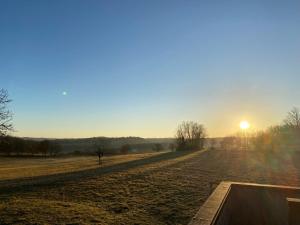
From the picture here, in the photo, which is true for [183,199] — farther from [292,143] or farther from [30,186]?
[292,143]

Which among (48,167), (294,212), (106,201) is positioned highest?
(294,212)

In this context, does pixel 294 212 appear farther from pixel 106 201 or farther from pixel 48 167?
pixel 48 167

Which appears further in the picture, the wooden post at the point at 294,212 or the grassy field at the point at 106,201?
the grassy field at the point at 106,201

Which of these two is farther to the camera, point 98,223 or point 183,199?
point 183,199

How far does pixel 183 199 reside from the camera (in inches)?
624

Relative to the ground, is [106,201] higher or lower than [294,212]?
lower

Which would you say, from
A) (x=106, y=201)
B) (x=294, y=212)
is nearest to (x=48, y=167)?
(x=106, y=201)

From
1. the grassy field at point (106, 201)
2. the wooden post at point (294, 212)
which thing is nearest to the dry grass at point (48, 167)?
the grassy field at point (106, 201)

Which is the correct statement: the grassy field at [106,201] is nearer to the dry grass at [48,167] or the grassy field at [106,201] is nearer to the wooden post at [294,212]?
the wooden post at [294,212]

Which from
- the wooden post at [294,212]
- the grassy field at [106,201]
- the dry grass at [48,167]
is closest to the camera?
the wooden post at [294,212]

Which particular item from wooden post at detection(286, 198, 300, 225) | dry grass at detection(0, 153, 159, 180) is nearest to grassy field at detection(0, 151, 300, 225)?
wooden post at detection(286, 198, 300, 225)

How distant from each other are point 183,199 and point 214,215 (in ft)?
33.2

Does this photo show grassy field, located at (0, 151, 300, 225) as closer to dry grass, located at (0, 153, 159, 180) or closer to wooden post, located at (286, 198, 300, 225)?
wooden post, located at (286, 198, 300, 225)

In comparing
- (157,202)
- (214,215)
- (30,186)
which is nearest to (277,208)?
(214,215)
